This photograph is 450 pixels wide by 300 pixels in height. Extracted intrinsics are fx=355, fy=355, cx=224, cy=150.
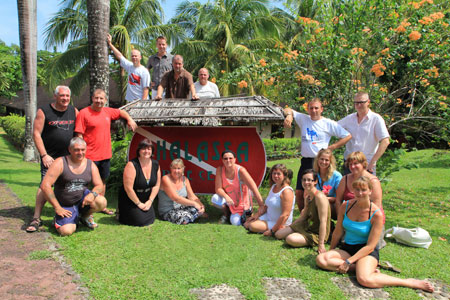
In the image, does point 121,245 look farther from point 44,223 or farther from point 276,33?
point 276,33

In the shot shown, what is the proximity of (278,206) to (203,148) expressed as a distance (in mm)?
1995

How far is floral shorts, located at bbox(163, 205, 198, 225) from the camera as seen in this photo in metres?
5.48

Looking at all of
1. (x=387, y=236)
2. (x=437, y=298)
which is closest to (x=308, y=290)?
(x=437, y=298)

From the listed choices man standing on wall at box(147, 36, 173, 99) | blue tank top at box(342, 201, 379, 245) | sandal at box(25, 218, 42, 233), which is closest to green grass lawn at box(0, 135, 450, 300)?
sandal at box(25, 218, 42, 233)

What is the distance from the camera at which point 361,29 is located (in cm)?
654

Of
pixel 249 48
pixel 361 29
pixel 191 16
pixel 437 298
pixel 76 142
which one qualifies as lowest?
pixel 437 298

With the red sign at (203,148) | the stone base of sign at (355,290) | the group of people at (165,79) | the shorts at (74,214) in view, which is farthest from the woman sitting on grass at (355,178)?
the shorts at (74,214)

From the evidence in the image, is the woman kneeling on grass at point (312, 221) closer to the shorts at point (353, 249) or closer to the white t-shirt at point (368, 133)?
the shorts at point (353, 249)

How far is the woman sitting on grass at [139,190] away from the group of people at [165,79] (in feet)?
5.32

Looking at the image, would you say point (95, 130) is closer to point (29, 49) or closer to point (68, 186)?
point (68, 186)

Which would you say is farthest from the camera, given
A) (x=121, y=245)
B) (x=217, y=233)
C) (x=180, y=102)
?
(x=180, y=102)

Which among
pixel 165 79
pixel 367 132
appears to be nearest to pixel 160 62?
pixel 165 79

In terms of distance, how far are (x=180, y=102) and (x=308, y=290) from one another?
3.87 m

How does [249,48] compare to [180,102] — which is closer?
[180,102]
